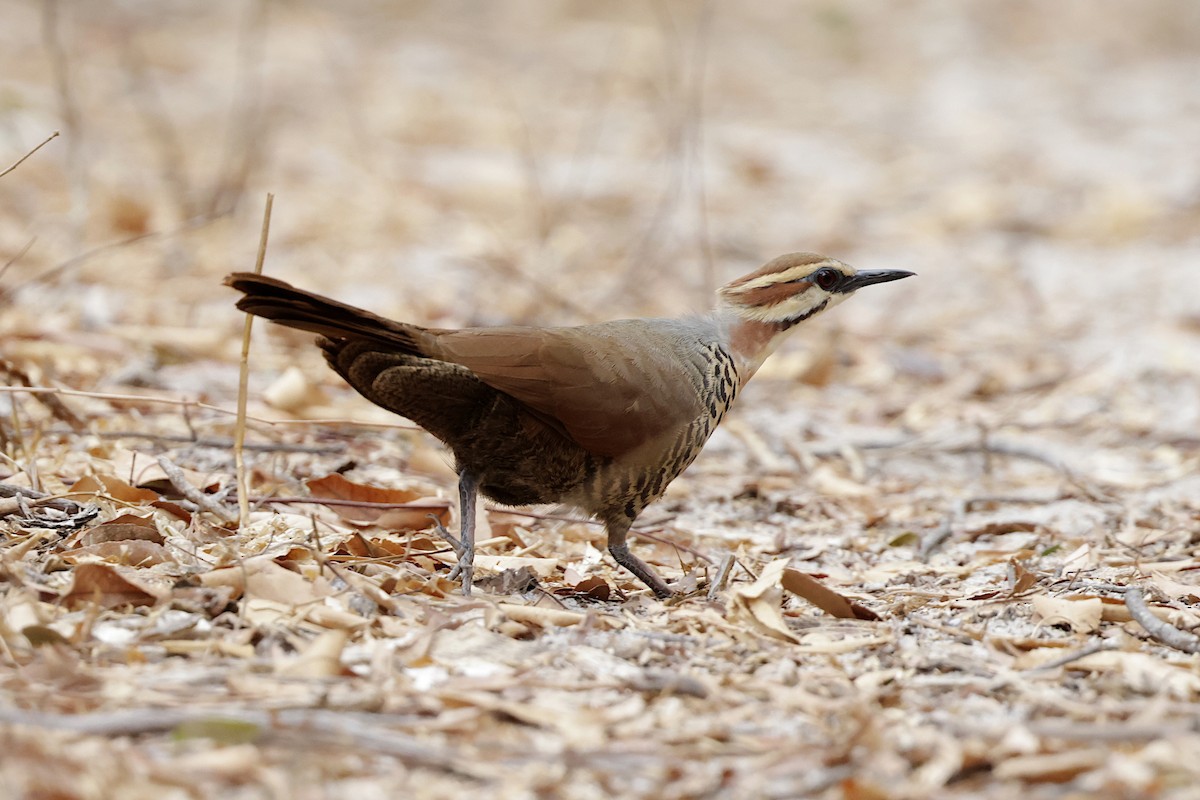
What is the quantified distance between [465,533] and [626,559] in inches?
18.6

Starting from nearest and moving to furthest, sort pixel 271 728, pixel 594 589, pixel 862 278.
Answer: pixel 271 728
pixel 594 589
pixel 862 278

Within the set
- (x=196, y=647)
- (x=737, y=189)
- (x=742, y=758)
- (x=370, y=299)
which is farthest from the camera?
(x=737, y=189)

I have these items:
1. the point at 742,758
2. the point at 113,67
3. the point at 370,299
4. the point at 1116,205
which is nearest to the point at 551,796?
the point at 742,758

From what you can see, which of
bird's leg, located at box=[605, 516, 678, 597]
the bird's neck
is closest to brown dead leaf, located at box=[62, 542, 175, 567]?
bird's leg, located at box=[605, 516, 678, 597]

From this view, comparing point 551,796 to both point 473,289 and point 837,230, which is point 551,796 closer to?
point 473,289

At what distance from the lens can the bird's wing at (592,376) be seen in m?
3.20

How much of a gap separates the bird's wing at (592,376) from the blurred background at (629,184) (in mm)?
1543

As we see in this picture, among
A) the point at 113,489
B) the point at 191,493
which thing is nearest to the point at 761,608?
the point at 191,493

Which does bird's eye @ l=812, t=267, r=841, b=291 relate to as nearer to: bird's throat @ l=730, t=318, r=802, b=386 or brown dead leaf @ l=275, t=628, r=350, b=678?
bird's throat @ l=730, t=318, r=802, b=386

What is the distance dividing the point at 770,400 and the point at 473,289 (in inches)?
69.9

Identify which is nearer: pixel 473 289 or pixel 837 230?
pixel 473 289

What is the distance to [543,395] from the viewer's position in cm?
323

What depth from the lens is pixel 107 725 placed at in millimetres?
2166

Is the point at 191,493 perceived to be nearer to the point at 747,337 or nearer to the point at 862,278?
the point at 747,337
